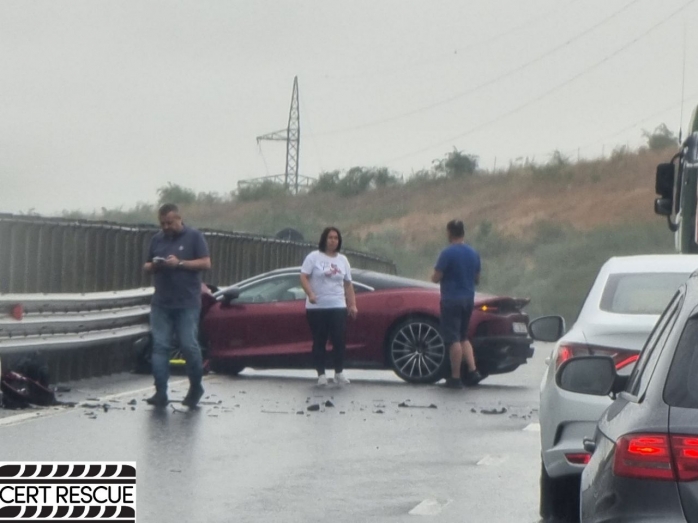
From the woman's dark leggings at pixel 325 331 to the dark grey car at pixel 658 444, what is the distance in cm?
1238

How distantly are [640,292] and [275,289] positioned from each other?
35.3 ft

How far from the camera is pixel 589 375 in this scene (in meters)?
5.62

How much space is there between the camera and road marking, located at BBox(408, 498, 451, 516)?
8578 millimetres

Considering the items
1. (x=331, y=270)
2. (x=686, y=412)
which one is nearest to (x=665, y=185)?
(x=331, y=270)

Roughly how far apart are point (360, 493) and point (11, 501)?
83.8 inches

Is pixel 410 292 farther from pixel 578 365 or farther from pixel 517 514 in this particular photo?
pixel 578 365

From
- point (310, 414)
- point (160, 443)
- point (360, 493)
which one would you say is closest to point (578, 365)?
point (360, 493)

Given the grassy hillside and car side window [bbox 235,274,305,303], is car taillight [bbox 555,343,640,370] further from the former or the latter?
the grassy hillside

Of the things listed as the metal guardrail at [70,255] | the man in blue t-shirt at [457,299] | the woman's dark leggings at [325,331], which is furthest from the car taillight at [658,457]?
the man in blue t-shirt at [457,299]

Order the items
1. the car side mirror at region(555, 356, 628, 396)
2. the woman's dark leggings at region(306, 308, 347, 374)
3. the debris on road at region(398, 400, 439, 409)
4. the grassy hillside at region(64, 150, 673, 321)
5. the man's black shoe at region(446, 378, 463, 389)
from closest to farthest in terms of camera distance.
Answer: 1. the car side mirror at region(555, 356, 628, 396)
2. the debris on road at region(398, 400, 439, 409)
3. the woman's dark leggings at region(306, 308, 347, 374)
4. the man's black shoe at region(446, 378, 463, 389)
5. the grassy hillside at region(64, 150, 673, 321)

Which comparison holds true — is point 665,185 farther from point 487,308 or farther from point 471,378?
point 471,378

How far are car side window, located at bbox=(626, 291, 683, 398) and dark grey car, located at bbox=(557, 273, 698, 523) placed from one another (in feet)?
0.04

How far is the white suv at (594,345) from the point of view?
801 cm

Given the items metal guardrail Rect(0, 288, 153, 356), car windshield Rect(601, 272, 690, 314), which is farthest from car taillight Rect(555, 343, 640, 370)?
metal guardrail Rect(0, 288, 153, 356)
